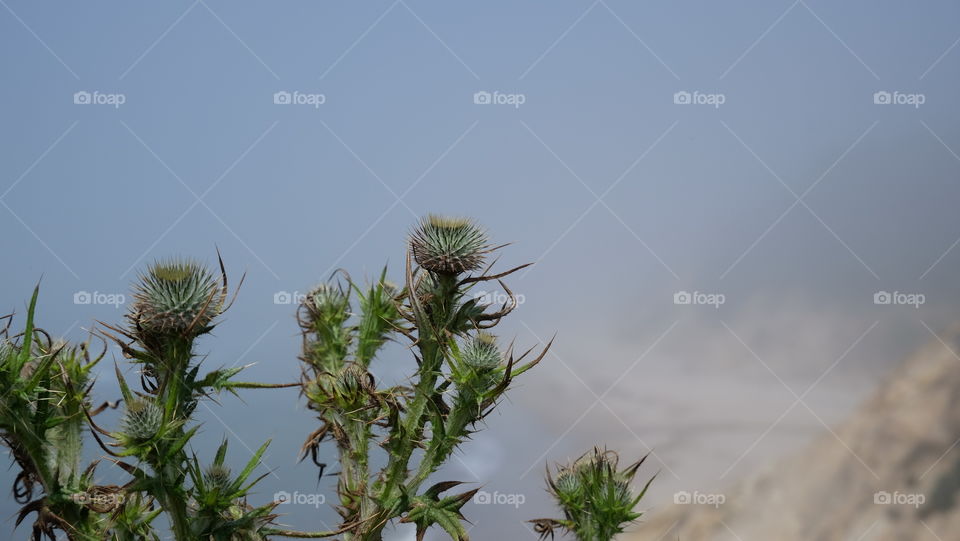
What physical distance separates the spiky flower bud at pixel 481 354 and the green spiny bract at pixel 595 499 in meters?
0.97

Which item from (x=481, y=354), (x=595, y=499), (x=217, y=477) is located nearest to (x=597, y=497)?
(x=595, y=499)

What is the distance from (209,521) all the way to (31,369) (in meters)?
1.36

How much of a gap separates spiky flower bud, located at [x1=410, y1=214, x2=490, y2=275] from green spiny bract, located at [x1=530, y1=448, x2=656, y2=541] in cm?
136

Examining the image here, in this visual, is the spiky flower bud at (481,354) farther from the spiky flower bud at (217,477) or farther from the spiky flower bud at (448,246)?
the spiky flower bud at (217,477)

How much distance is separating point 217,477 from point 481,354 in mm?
1419

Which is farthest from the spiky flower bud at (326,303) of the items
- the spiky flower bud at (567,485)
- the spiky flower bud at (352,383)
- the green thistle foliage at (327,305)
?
the spiky flower bud at (567,485)

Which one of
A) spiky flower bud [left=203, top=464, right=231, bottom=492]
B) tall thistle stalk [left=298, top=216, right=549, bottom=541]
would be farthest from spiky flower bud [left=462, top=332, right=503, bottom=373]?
spiky flower bud [left=203, top=464, right=231, bottom=492]

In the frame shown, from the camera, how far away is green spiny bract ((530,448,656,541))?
482 cm

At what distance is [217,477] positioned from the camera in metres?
4.36

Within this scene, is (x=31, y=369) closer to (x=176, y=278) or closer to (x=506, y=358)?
(x=176, y=278)

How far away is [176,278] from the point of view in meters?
4.23

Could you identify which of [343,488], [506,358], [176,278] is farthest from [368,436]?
[176,278]

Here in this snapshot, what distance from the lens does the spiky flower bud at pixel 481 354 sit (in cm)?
429

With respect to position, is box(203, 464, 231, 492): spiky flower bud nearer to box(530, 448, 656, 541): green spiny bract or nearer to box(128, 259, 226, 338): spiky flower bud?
box(128, 259, 226, 338): spiky flower bud
